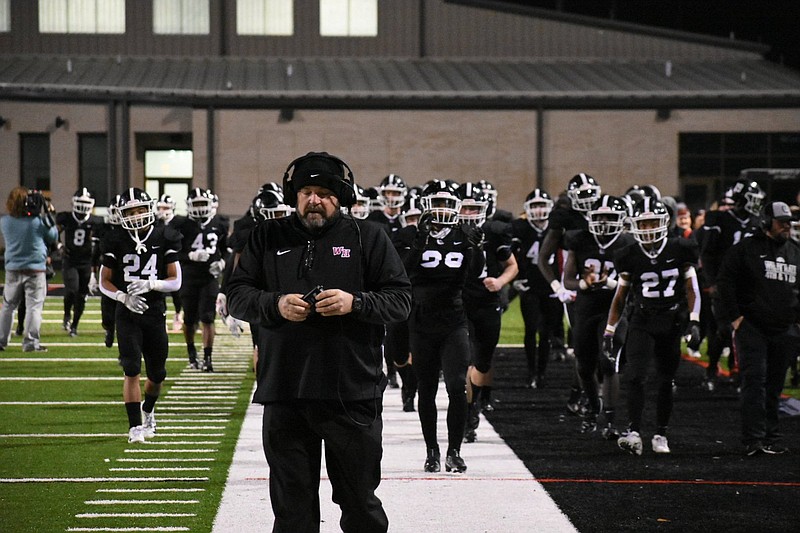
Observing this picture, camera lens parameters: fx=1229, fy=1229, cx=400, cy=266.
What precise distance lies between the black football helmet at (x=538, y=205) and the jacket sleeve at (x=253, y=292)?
810 cm

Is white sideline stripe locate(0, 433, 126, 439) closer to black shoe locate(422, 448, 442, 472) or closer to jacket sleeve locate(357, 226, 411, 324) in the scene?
black shoe locate(422, 448, 442, 472)

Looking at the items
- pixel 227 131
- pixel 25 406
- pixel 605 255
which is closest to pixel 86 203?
pixel 25 406

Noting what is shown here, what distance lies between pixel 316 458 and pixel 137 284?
13.8ft

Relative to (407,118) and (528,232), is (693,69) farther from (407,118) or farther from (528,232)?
(528,232)

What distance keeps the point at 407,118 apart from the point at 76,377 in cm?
2043

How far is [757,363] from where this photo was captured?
930 cm

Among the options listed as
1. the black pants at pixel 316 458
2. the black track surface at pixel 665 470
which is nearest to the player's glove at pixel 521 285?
the black track surface at pixel 665 470

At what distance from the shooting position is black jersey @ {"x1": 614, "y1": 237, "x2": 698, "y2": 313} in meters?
9.12

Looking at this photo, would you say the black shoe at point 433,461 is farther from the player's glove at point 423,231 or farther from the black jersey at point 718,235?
the black jersey at point 718,235

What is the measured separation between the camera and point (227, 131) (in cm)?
3288

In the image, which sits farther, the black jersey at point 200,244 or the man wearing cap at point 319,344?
the black jersey at point 200,244

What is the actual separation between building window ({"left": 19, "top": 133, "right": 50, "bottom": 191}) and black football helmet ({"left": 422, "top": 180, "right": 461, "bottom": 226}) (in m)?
28.4

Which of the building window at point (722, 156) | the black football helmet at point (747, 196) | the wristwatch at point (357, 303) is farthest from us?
the building window at point (722, 156)

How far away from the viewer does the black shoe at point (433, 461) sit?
27.9 ft
